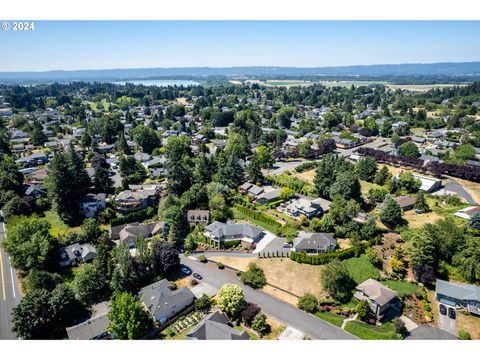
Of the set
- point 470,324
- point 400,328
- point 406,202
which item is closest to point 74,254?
point 400,328

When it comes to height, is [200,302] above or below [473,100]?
below

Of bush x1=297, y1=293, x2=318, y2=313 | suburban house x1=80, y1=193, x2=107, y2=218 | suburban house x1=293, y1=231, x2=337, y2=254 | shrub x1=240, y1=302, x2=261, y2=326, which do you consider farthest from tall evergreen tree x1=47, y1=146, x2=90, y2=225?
bush x1=297, y1=293, x2=318, y2=313

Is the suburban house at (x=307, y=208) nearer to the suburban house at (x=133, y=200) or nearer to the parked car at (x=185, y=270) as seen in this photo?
the parked car at (x=185, y=270)

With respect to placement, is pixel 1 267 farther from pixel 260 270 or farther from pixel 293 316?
pixel 293 316

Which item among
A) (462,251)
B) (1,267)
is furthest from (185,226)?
(462,251)

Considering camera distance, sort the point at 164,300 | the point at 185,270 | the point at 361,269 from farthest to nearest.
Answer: the point at 185,270 < the point at 361,269 < the point at 164,300

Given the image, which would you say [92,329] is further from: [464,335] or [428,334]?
[464,335]

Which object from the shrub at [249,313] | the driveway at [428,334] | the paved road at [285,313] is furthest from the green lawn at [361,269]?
the shrub at [249,313]
